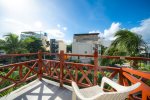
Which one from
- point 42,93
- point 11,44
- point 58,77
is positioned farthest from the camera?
point 11,44

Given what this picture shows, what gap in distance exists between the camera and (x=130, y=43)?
16.4 ft

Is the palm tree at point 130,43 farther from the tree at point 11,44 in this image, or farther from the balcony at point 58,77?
the tree at point 11,44

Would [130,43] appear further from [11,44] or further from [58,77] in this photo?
[11,44]

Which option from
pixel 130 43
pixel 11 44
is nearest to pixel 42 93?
pixel 130 43

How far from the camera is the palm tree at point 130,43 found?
16.3 ft

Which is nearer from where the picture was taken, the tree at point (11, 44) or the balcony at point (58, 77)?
the balcony at point (58, 77)

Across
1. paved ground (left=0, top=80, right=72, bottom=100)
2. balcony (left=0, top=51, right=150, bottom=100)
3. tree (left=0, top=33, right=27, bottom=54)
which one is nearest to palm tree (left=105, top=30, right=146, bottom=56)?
balcony (left=0, top=51, right=150, bottom=100)

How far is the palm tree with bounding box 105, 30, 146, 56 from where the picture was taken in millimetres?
4969

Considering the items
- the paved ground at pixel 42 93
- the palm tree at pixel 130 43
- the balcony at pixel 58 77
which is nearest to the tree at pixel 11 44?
the balcony at pixel 58 77

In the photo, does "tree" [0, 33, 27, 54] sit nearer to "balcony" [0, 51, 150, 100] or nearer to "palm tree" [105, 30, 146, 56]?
"balcony" [0, 51, 150, 100]

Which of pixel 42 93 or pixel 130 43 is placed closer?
pixel 42 93

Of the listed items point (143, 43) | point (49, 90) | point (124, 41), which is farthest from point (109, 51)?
point (49, 90)

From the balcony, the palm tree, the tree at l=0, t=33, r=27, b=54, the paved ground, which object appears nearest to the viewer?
the balcony

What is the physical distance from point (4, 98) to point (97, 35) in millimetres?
31091
